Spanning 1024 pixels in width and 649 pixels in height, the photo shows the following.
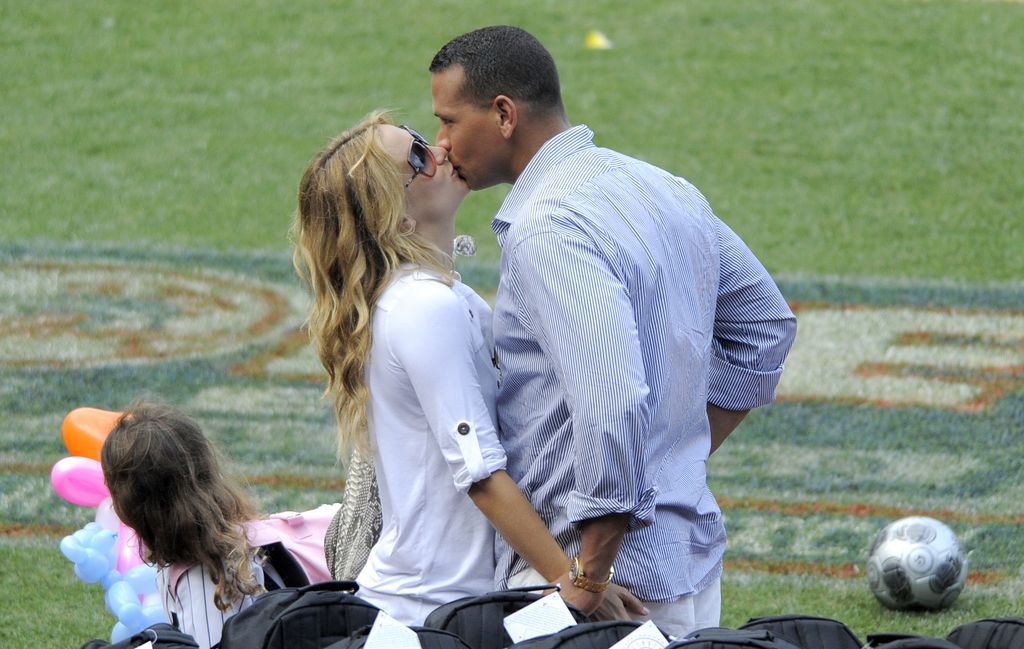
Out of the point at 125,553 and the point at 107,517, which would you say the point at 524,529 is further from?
the point at 107,517

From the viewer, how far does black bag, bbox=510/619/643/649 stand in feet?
7.50

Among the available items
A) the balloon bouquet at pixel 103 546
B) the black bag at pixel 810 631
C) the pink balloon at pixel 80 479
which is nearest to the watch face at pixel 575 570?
the black bag at pixel 810 631

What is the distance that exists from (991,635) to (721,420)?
3.05ft

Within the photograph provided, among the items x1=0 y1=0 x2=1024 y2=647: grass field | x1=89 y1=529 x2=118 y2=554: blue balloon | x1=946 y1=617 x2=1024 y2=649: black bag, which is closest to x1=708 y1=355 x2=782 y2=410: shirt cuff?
x1=946 y1=617 x2=1024 y2=649: black bag

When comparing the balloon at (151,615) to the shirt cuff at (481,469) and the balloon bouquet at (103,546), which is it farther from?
the shirt cuff at (481,469)

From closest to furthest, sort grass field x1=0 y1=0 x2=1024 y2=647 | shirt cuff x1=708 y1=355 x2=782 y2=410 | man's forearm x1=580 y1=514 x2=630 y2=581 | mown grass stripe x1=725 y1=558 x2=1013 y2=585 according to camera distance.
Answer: man's forearm x1=580 y1=514 x2=630 y2=581 → shirt cuff x1=708 y1=355 x2=782 y2=410 → mown grass stripe x1=725 y1=558 x2=1013 y2=585 → grass field x1=0 y1=0 x2=1024 y2=647

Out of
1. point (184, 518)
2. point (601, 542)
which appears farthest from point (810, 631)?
point (184, 518)

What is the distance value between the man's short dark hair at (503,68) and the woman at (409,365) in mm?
152

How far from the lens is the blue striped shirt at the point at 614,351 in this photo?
2.45 metres

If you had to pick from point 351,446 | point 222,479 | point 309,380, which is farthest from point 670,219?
point 309,380

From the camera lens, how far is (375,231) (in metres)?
2.71

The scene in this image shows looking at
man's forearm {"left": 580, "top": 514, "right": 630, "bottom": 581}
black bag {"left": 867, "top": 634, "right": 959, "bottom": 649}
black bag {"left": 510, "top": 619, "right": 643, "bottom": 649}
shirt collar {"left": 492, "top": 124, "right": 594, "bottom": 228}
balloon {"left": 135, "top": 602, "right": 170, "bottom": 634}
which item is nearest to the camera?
black bag {"left": 867, "top": 634, "right": 959, "bottom": 649}

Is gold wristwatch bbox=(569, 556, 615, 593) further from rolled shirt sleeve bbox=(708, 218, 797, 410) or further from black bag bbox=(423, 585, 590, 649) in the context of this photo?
rolled shirt sleeve bbox=(708, 218, 797, 410)

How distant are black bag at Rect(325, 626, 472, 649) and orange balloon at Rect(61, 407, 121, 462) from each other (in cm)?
230
